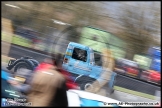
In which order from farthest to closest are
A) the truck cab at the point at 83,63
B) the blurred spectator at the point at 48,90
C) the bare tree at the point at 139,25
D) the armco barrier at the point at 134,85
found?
the bare tree at the point at 139,25
the truck cab at the point at 83,63
the armco barrier at the point at 134,85
the blurred spectator at the point at 48,90

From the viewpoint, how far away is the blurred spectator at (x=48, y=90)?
6.21 feet

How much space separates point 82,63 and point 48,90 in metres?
2.57

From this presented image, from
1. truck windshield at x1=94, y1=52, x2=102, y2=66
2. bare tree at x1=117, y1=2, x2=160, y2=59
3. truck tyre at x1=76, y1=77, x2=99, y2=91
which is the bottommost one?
truck tyre at x1=76, y1=77, x2=99, y2=91

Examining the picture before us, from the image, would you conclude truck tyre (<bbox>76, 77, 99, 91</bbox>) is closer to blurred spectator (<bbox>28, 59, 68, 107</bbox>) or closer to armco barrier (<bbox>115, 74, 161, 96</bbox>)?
armco barrier (<bbox>115, 74, 161, 96</bbox>)

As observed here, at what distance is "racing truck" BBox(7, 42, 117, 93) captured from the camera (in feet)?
12.5

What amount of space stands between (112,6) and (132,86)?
183cm

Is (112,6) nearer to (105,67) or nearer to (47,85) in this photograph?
(105,67)

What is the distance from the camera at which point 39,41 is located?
4004 mm

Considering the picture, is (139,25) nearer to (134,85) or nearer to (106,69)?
(106,69)

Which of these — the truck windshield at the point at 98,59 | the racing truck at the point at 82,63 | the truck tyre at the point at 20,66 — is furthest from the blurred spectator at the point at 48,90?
the truck windshield at the point at 98,59

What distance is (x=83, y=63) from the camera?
4402 mm

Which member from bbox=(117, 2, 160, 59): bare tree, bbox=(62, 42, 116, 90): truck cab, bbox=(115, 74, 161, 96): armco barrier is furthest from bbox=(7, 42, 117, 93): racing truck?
bbox=(117, 2, 160, 59): bare tree

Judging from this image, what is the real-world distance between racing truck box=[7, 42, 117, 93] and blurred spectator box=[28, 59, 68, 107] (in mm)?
1724

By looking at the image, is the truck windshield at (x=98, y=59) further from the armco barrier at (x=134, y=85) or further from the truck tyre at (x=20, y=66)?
the truck tyre at (x=20, y=66)
